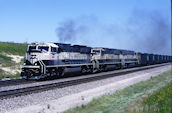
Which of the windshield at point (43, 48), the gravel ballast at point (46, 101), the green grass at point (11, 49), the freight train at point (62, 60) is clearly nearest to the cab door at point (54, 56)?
the freight train at point (62, 60)

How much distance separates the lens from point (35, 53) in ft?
64.3

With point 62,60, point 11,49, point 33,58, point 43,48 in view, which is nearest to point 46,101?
point 33,58

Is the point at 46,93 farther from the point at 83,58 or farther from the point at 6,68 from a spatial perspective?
the point at 6,68

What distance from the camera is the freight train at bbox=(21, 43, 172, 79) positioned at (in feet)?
62.9

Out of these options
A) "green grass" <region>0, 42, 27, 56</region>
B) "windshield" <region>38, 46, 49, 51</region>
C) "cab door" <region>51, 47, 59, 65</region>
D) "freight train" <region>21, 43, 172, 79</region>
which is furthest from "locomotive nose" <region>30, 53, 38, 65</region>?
"green grass" <region>0, 42, 27, 56</region>

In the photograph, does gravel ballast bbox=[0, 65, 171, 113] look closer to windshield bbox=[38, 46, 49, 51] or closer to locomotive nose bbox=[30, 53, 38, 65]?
locomotive nose bbox=[30, 53, 38, 65]

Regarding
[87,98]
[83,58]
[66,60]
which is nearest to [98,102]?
[87,98]

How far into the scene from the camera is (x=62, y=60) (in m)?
21.8

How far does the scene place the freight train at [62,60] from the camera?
62.9 ft

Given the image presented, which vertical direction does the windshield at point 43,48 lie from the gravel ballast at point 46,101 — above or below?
above

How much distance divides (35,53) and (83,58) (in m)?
7.70

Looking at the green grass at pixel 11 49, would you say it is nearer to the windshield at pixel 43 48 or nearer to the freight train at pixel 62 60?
the freight train at pixel 62 60

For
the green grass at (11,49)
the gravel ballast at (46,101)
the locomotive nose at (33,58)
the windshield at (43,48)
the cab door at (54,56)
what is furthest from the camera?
the green grass at (11,49)

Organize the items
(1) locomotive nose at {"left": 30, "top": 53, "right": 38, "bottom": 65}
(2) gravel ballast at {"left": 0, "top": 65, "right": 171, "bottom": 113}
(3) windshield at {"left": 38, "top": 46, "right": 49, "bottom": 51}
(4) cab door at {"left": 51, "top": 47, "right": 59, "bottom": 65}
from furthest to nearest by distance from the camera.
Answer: (4) cab door at {"left": 51, "top": 47, "right": 59, "bottom": 65}
(3) windshield at {"left": 38, "top": 46, "right": 49, "bottom": 51}
(1) locomotive nose at {"left": 30, "top": 53, "right": 38, "bottom": 65}
(2) gravel ballast at {"left": 0, "top": 65, "right": 171, "bottom": 113}
